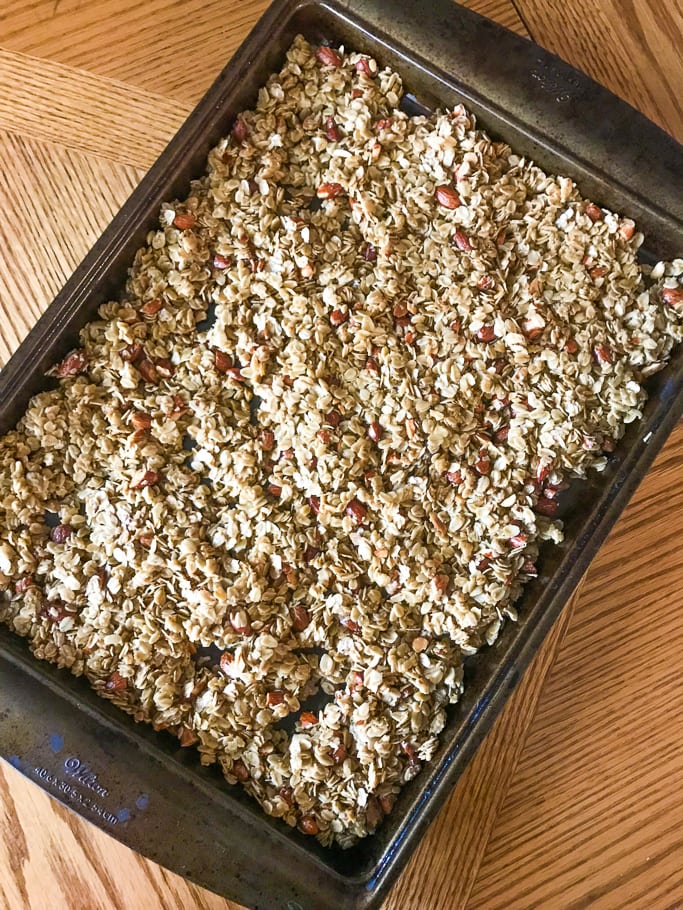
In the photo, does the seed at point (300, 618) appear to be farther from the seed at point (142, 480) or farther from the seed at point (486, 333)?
the seed at point (486, 333)

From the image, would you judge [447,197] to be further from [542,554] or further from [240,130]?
[542,554]

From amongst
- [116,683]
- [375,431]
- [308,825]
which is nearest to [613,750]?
[308,825]

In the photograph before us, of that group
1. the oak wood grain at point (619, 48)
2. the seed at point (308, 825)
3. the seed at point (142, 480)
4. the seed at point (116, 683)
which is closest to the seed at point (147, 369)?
the seed at point (142, 480)

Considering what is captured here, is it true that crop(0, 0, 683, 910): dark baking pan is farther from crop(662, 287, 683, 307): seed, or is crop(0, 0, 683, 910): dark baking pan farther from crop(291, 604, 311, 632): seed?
crop(291, 604, 311, 632): seed

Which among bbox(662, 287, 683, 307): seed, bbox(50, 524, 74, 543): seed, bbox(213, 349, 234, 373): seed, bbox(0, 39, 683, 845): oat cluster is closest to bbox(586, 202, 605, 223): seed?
bbox(0, 39, 683, 845): oat cluster

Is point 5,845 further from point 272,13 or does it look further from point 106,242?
point 272,13
